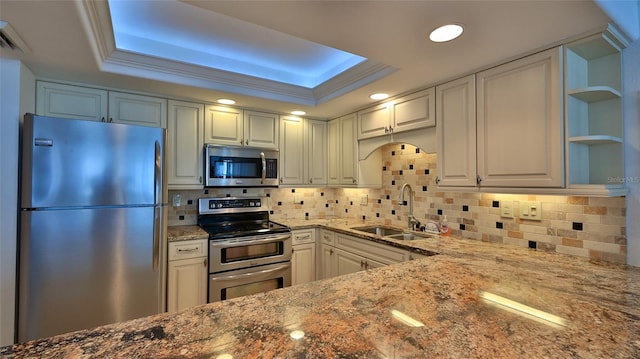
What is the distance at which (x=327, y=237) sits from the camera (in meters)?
2.94

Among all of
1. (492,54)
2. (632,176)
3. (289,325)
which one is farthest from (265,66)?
(632,176)

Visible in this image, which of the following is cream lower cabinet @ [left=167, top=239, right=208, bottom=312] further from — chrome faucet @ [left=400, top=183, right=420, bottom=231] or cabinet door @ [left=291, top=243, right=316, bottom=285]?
chrome faucet @ [left=400, top=183, right=420, bottom=231]

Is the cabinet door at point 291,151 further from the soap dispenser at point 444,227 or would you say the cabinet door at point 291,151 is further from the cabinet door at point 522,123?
the cabinet door at point 522,123

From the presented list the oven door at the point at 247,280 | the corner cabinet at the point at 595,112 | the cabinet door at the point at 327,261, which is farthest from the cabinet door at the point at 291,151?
the corner cabinet at the point at 595,112

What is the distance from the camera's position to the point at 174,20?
1.86 metres

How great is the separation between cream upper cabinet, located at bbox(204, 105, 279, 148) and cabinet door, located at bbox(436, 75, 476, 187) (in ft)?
5.61

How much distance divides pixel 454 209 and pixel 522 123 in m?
0.90

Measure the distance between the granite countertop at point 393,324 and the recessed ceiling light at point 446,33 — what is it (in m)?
1.18

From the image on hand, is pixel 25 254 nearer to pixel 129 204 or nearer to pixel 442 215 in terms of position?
pixel 129 204

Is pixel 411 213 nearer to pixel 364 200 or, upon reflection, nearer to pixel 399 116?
pixel 364 200

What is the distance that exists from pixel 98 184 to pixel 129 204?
0.67ft

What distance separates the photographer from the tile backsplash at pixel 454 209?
63.2 inches

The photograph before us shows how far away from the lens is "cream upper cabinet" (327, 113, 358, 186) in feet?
10.1

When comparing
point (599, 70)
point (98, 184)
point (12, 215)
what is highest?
point (599, 70)
